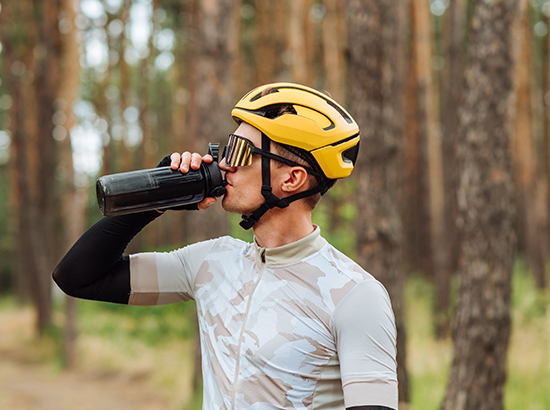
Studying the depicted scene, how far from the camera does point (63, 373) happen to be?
1055 centimetres

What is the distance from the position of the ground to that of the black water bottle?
22.3 ft

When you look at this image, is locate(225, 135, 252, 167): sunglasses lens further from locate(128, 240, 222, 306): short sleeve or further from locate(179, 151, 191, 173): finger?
locate(128, 240, 222, 306): short sleeve

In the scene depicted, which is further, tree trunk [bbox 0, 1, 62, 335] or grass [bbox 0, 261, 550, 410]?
tree trunk [bbox 0, 1, 62, 335]

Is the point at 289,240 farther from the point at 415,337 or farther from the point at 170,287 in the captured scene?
the point at 415,337

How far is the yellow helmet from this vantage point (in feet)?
6.57

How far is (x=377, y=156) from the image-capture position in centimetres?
567


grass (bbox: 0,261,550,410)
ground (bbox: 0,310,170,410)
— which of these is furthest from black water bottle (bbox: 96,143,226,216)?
ground (bbox: 0,310,170,410)

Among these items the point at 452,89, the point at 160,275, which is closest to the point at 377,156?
the point at 160,275

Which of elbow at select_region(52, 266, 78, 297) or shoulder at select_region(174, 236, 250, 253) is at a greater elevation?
shoulder at select_region(174, 236, 250, 253)

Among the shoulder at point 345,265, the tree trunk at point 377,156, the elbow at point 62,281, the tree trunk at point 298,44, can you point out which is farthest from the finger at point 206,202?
the tree trunk at point 298,44

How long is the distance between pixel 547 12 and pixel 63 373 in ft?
53.5

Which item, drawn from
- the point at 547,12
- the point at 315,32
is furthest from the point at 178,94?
the point at 547,12

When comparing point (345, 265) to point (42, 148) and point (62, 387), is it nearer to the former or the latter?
point (62, 387)

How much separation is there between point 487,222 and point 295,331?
355 cm
